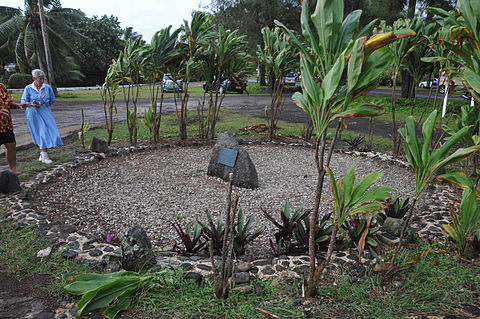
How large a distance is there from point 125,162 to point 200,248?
333 centimetres

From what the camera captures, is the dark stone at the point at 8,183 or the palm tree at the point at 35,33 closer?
the dark stone at the point at 8,183

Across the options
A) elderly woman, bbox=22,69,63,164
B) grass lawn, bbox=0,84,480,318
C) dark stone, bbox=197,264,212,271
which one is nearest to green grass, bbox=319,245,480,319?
grass lawn, bbox=0,84,480,318

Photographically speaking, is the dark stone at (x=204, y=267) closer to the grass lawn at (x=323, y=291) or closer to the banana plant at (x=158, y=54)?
the grass lawn at (x=323, y=291)

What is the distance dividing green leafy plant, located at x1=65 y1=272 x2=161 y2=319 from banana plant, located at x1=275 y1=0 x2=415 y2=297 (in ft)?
3.99

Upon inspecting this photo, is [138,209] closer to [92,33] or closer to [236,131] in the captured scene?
[236,131]

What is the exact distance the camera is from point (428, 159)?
6.31 feet

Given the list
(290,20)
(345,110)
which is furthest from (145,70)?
(290,20)

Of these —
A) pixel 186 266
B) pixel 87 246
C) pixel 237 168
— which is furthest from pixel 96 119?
pixel 186 266

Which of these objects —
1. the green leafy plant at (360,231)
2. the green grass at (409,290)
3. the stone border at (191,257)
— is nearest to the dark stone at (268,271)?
the stone border at (191,257)

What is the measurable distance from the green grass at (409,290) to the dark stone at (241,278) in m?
0.49

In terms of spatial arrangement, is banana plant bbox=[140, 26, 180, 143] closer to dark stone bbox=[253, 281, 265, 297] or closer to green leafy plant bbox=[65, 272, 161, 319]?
green leafy plant bbox=[65, 272, 161, 319]

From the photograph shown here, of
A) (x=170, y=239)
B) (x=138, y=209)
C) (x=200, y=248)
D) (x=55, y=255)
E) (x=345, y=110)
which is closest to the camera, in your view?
(x=345, y=110)

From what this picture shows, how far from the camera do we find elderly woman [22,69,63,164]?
5.04 metres

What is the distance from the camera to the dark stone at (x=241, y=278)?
7.25 feet
